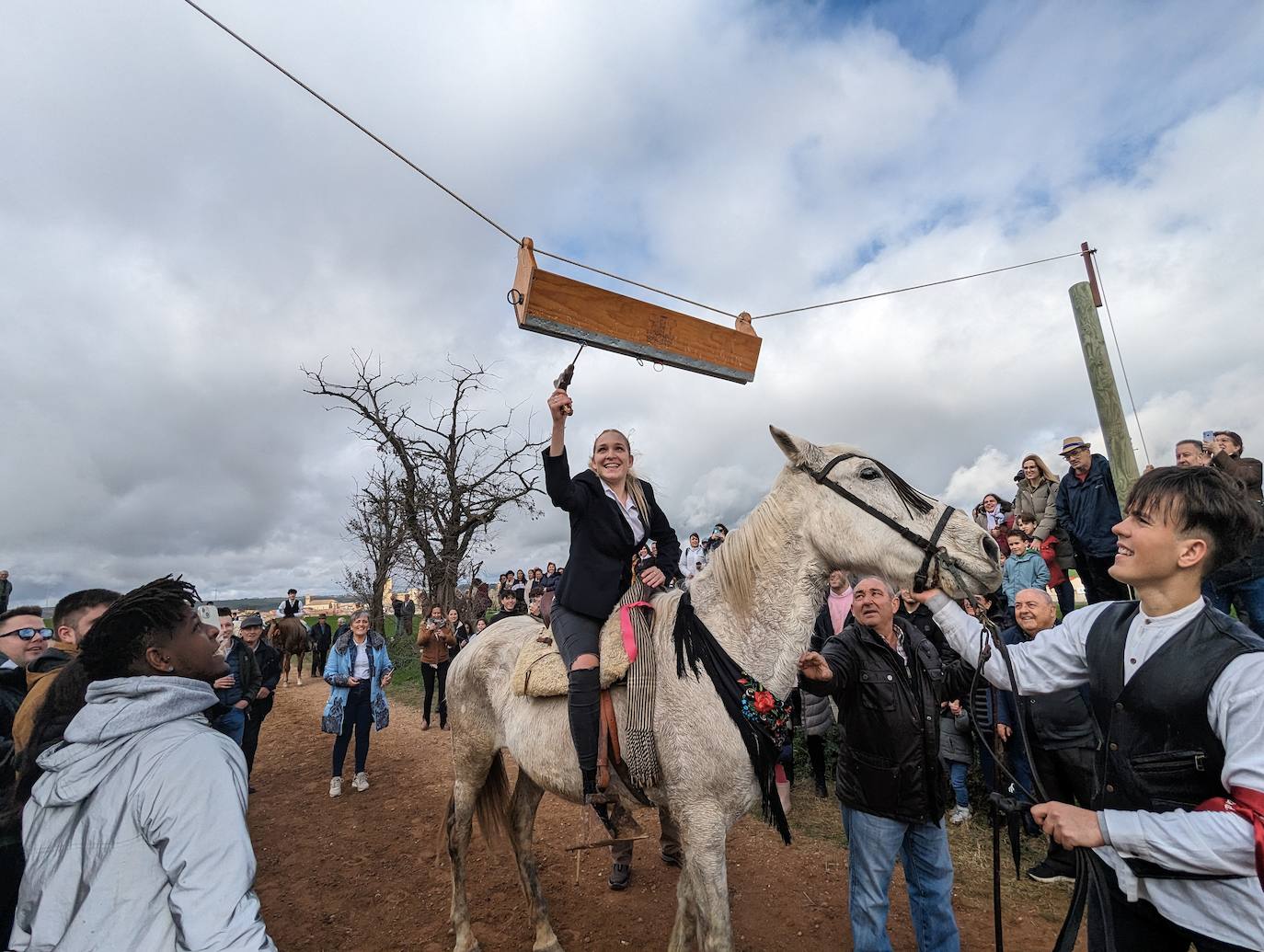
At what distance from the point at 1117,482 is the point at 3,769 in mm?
8191

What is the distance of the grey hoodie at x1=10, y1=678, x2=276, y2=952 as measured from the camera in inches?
54.2

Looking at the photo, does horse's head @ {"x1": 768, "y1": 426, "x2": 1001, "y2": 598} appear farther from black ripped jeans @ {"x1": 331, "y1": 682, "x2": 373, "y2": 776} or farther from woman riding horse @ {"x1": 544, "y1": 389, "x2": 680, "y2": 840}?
black ripped jeans @ {"x1": 331, "y1": 682, "x2": 373, "y2": 776}

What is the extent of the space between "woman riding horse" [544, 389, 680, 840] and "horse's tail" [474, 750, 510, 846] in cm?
174

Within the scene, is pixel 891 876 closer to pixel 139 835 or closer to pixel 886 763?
pixel 886 763

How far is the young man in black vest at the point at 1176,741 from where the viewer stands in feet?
4.64

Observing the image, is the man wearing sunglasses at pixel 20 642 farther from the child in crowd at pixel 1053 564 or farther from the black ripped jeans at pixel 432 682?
the child in crowd at pixel 1053 564

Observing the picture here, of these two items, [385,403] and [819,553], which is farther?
[385,403]

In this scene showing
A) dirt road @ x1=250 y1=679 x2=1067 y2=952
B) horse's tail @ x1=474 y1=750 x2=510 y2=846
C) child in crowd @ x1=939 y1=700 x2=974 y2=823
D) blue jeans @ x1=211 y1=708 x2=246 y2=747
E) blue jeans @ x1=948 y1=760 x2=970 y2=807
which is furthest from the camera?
blue jeans @ x1=211 y1=708 x2=246 y2=747

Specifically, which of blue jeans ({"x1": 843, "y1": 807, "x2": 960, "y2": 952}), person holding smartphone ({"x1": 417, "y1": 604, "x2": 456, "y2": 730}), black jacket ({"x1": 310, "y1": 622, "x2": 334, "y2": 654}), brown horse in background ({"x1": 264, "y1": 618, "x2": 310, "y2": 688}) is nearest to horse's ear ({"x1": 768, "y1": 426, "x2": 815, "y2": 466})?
blue jeans ({"x1": 843, "y1": 807, "x2": 960, "y2": 952})

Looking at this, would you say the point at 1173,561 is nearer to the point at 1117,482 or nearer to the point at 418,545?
the point at 1117,482

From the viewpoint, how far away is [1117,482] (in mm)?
5230

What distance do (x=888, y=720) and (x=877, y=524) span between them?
3.61ft

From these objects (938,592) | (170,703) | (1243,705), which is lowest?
(1243,705)

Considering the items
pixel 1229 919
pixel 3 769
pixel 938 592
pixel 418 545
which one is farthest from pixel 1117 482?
pixel 418 545
